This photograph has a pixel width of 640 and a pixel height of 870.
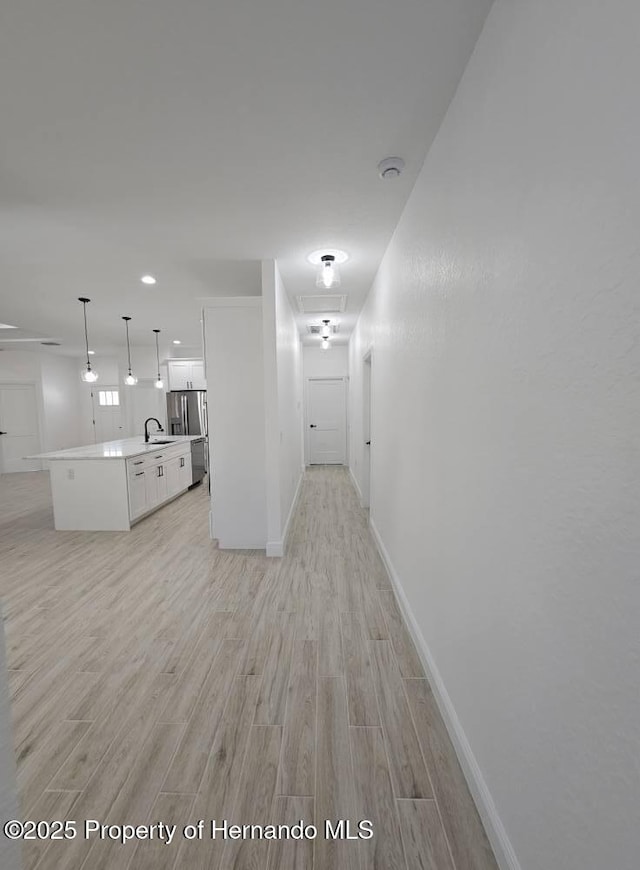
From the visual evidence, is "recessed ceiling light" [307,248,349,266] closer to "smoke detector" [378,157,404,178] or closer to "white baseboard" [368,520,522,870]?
"smoke detector" [378,157,404,178]

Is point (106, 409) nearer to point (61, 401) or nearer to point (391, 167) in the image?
point (61, 401)

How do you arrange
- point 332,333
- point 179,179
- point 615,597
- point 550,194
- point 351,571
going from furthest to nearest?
point 332,333
point 351,571
point 179,179
point 550,194
point 615,597

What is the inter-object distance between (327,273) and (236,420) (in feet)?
5.14

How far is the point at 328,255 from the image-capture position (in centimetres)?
298

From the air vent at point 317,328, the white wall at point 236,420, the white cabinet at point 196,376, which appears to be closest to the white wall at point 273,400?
the white wall at point 236,420

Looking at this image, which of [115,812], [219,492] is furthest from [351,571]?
[115,812]

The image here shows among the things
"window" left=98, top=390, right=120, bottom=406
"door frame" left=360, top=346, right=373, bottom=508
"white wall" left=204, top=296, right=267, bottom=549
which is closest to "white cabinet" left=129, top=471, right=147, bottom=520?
"white wall" left=204, top=296, right=267, bottom=549

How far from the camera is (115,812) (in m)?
1.21

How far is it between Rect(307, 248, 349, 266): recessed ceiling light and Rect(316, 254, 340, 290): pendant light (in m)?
0.01

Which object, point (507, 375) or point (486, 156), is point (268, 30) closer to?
point (486, 156)

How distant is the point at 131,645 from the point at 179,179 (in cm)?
272

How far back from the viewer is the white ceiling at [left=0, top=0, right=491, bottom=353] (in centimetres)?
117

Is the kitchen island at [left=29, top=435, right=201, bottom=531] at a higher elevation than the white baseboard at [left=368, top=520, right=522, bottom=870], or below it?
higher

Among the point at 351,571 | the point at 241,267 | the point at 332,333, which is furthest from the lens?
the point at 332,333
